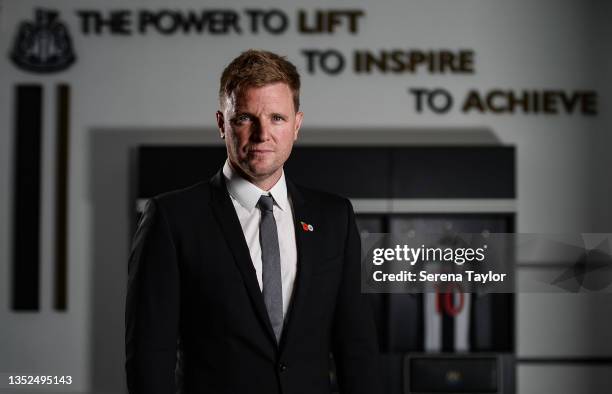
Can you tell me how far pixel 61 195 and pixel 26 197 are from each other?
204mm

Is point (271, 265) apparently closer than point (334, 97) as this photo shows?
Yes

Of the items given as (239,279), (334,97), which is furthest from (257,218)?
(334,97)

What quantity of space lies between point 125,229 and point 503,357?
7.31ft

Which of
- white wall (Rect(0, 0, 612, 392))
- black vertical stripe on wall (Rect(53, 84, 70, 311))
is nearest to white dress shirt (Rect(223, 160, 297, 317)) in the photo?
white wall (Rect(0, 0, 612, 392))

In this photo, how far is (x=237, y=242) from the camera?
4.77 feet

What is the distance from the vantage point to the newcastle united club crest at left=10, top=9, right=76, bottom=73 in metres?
4.27

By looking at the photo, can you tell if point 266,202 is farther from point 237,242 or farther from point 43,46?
point 43,46

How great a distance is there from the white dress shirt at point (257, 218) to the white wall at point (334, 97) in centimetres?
277

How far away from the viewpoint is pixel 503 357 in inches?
148

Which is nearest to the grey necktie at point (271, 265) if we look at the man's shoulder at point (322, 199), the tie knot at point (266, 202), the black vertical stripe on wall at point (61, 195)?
the tie knot at point (266, 202)

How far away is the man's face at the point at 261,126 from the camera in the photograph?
1401 mm

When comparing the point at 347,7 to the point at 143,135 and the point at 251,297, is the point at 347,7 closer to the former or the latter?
the point at 143,135

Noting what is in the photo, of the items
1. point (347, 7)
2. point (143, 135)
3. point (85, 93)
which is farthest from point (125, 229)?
point (347, 7)

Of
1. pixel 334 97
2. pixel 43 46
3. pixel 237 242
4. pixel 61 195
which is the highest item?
pixel 43 46
